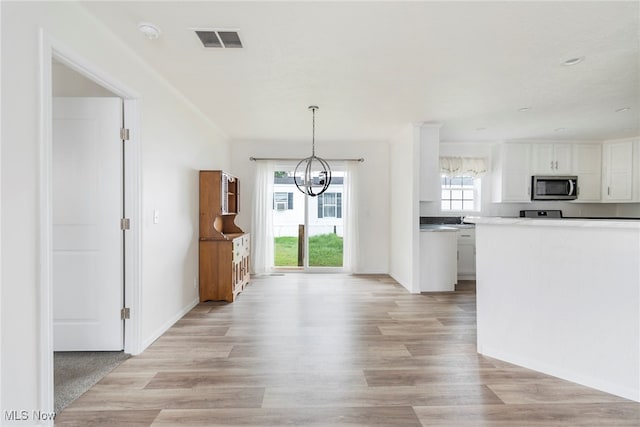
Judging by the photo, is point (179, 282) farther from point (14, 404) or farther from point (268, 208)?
point (268, 208)

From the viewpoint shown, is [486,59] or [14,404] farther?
[486,59]

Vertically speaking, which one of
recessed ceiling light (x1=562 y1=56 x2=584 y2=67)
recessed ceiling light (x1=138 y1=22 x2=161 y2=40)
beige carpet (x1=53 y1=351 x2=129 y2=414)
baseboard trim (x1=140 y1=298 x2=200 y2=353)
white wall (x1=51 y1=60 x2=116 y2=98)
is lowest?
beige carpet (x1=53 y1=351 x2=129 y2=414)

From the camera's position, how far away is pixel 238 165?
5879 millimetres

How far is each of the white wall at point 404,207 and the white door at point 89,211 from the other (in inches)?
145

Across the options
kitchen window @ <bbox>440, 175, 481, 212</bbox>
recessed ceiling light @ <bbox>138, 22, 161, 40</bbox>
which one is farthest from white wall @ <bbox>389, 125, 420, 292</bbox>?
recessed ceiling light @ <bbox>138, 22, 161, 40</bbox>

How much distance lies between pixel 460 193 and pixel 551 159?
1.67 metres

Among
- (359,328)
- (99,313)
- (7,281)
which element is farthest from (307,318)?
(7,281)

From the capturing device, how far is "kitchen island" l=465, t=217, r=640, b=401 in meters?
2.03

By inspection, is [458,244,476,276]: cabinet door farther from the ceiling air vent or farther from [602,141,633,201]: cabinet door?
the ceiling air vent

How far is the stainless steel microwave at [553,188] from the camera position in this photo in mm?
5551

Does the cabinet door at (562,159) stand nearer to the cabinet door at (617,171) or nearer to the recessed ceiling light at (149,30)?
the cabinet door at (617,171)

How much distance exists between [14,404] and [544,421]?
2903 mm

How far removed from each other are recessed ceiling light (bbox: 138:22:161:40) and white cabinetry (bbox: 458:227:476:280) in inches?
204

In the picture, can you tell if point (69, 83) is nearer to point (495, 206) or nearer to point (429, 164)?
point (429, 164)
